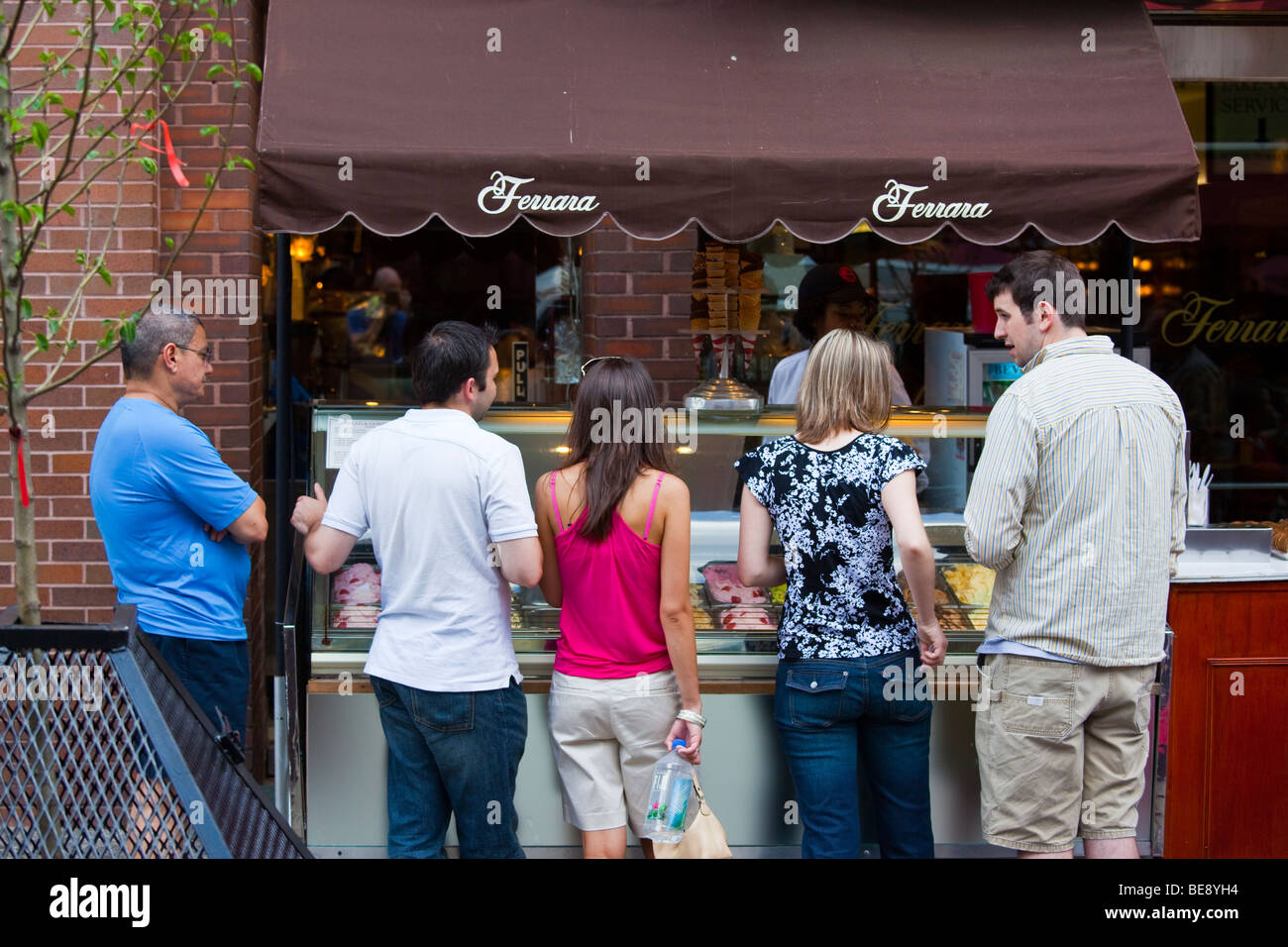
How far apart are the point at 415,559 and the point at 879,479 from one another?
4.39 feet

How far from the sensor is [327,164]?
4113 millimetres

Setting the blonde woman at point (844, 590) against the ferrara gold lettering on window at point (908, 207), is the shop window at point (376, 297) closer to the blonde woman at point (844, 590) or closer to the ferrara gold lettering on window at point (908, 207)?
the ferrara gold lettering on window at point (908, 207)

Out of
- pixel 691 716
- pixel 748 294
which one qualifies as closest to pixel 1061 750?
pixel 691 716

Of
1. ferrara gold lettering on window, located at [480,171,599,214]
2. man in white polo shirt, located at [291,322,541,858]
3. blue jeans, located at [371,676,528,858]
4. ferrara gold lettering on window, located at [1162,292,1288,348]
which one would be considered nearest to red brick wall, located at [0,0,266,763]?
ferrara gold lettering on window, located at [480,171,599,214]

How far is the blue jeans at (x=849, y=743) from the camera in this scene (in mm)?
3871

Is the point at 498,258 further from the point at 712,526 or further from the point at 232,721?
the point at 232,721

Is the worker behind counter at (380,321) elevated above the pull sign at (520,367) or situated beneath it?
elevated above

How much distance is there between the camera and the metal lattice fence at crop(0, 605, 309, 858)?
2600 millimetres

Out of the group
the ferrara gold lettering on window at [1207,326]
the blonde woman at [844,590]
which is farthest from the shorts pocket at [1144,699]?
the ferrara gold lettering on window at [1207,326]

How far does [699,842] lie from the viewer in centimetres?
388

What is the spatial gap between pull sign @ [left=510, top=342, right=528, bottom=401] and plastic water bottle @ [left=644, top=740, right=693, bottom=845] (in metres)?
3.09

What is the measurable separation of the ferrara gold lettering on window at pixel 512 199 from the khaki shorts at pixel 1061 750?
1.94m
